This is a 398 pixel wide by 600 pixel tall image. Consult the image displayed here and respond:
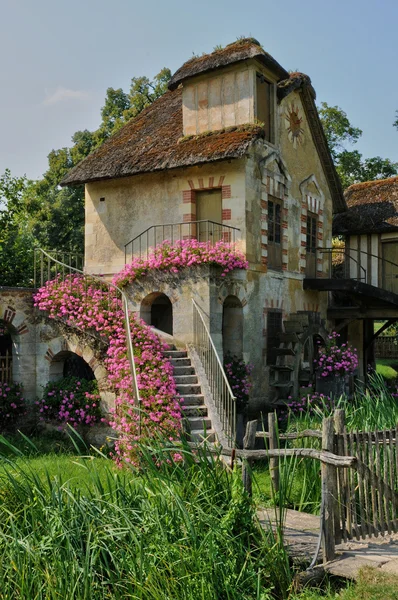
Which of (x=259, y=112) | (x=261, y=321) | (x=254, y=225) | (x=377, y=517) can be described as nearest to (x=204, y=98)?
(x=259, y=112)

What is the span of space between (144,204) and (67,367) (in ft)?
13.9

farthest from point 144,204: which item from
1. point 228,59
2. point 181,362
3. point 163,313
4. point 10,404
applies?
point 10,404

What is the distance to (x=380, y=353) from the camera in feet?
99.3

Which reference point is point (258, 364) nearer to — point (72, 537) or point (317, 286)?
point (317, 286)

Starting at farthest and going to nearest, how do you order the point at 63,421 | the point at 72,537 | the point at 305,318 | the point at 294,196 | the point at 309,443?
the point at 294,196 < the point at 305,318 < the point at 63,421 < the point at 309,443 < the point at 72,537

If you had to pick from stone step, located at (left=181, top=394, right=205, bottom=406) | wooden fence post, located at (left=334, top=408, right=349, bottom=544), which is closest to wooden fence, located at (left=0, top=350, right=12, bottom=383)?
stone step, located at (left=181, top=394, right=205, bottom=406)

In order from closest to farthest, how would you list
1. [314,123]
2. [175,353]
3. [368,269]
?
[175,353] → [314,123] → [368,269]

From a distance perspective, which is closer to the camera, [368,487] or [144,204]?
[368,487]

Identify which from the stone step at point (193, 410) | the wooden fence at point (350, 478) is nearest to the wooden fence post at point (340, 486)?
the wooden fence at point (350, 478)

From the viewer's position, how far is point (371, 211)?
1931 centimetres

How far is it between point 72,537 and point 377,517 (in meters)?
3.22

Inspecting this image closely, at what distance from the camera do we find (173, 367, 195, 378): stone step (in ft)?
37.2

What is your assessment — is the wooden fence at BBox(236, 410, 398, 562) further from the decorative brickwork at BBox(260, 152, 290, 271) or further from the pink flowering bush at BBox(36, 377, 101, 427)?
the decorative brickwork at BBox(260, 152, 290, 271)

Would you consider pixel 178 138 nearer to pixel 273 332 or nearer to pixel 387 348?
pixel 273 332
